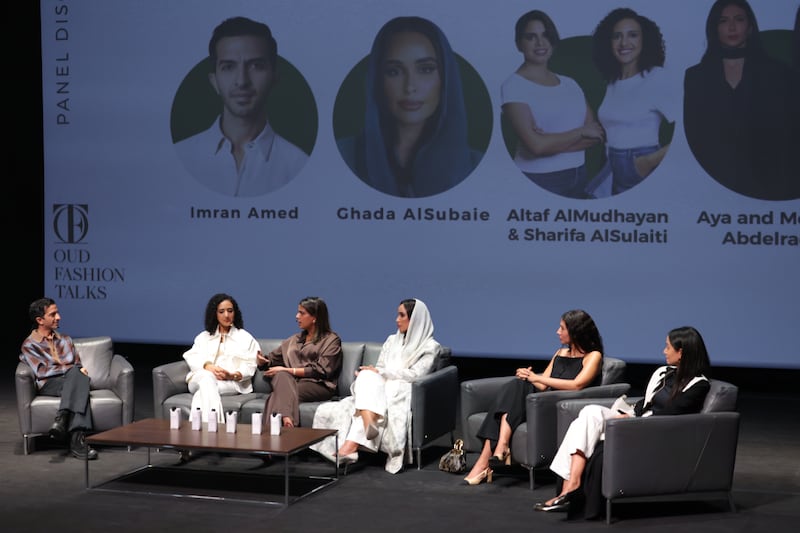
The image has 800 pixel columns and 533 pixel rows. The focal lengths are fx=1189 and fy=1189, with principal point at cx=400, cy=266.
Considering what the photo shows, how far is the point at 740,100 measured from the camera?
857 cm

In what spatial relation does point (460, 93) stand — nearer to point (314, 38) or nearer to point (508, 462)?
point (314, 38)

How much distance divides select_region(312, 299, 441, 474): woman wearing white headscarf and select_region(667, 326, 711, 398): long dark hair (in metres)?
1.69

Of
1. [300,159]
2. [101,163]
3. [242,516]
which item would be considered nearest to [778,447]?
[242,516]

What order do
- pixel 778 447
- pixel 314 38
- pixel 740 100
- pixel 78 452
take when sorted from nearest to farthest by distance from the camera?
pixel 78 452, pixel 778 447, pixel 740 100, pixel 314 38

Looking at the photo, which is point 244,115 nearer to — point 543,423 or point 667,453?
point 543,423

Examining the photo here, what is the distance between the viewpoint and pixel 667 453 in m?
5.70

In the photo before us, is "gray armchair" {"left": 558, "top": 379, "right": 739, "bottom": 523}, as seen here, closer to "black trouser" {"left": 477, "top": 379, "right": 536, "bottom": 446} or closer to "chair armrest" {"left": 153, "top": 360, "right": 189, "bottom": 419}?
"black trouser" {"left": 477, "top": 379, "right": 536, "bottom": 446}

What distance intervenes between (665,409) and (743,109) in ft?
11.4

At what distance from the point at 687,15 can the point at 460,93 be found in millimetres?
1764

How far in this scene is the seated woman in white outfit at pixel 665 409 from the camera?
229 inches

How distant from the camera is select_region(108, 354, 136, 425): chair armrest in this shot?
726cm

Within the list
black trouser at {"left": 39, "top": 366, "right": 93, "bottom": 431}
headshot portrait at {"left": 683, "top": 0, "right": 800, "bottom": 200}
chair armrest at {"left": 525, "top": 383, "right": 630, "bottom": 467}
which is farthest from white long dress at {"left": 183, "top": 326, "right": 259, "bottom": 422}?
headshot portrait at {"left": 683, "top": 0, "right": 800, "bottom": 200}

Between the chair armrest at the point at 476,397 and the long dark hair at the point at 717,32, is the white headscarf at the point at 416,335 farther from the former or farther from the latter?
the long dark hair at the point at 717,32

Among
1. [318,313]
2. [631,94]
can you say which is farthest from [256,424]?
[631,94]
